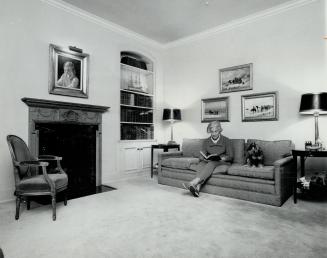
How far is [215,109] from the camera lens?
4938 mm

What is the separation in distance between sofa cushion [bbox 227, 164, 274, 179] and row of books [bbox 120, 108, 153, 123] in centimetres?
251

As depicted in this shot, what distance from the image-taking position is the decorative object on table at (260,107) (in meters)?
4.16

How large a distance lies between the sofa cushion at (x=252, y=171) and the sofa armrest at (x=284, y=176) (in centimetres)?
10

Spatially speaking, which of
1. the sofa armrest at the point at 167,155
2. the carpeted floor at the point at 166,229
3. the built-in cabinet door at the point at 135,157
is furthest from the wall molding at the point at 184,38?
the carpeted floor at the point at 166,229

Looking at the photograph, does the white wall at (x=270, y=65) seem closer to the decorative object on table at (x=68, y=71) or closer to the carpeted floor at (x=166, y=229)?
the carpeted floor at (x=166, y=229)

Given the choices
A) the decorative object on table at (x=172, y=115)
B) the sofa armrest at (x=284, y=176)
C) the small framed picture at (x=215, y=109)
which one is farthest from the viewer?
the decorative object on table at (x=172, y=115)

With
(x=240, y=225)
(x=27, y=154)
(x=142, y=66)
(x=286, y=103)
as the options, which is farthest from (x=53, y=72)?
(x=286, y=103)

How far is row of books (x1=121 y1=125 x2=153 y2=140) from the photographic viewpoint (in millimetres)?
5055

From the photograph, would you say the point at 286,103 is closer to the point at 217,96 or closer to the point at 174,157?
the point at 217,96

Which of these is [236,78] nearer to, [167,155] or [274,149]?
[274,149]

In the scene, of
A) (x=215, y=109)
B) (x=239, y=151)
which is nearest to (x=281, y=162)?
(x=239, y=151)

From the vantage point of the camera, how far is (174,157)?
4648 mm

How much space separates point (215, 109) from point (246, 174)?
6.34 ft

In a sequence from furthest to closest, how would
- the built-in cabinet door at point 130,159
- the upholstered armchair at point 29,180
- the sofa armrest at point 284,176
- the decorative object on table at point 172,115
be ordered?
the decorative object on table at point 172,115 < the built-in cabinet door at point 130,159 < the sofa armrest at point 284,176 < the upholstered armchair at point 29,180
